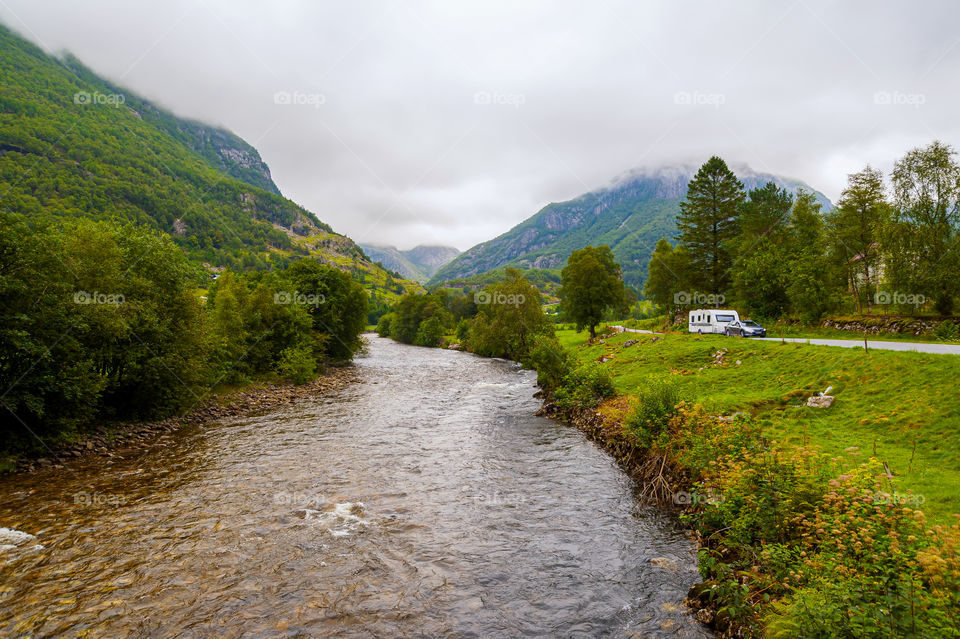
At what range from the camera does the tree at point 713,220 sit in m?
62.8

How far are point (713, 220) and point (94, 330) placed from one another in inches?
2805

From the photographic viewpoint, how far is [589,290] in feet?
185

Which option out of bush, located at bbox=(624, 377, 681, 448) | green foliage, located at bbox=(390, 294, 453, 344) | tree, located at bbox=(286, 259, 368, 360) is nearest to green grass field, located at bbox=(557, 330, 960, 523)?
bush, located at bbox=(624, 377, 681, 448)

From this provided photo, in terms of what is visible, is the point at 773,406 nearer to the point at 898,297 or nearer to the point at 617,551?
the point at 617,551

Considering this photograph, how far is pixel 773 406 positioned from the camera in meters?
19.5

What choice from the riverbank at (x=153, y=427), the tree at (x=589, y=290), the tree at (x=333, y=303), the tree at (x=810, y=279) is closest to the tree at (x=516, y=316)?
the tree at (x=589, y=290)

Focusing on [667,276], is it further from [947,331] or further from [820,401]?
[820,401]

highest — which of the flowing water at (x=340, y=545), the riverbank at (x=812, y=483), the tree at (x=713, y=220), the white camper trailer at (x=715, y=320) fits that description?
the tree at (x=713, y=220)

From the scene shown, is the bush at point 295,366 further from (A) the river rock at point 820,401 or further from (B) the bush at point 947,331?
(B) the bush at point 947,331

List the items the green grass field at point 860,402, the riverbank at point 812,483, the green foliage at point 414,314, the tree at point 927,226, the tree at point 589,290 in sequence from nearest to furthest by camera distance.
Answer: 1. the riverbank at point 812,483
2. the green grass field at point 860,402
3. the tree at point 927,226
4. the tree at point 589,290
5. the green foliage at point 414,314

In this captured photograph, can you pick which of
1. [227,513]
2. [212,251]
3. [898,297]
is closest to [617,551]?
[227,513]

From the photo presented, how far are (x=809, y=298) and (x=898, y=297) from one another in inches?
229

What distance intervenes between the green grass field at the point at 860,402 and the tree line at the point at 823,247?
49.2 ft

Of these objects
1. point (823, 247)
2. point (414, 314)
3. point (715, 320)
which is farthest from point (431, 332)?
point (823, 247)
